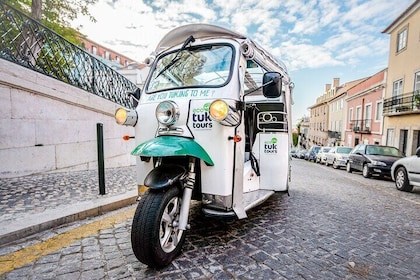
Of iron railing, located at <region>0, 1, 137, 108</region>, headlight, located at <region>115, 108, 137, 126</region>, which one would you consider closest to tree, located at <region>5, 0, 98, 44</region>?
iron railing, located at <region>0, 1, 137, 108</region>

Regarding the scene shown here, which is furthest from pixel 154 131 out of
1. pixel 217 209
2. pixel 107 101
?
pixel 107 101

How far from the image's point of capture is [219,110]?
2590mm

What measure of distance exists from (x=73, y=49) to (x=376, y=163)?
1235 centimetres

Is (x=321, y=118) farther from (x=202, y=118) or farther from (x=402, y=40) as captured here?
(x=202, y=118)

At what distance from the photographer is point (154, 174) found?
8.60ft

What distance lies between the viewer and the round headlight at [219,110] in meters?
2.59

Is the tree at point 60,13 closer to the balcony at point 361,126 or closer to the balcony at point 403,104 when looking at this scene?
the balcony at point 403,104

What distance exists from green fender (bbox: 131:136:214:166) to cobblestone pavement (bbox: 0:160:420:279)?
3.43ft

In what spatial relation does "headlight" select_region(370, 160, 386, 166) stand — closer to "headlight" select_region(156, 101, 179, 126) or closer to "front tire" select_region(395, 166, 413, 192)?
"front tire" select_region(395, 166, 413, 192)

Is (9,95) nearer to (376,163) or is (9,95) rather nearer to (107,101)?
(107,101)

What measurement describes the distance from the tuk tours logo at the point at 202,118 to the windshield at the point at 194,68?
386 millimetres

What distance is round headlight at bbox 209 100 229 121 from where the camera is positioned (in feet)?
8.49

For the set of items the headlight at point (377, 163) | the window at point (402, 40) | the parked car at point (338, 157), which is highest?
the window at point (402, 40)

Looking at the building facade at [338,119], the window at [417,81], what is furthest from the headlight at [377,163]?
the building facade at [338,119]
